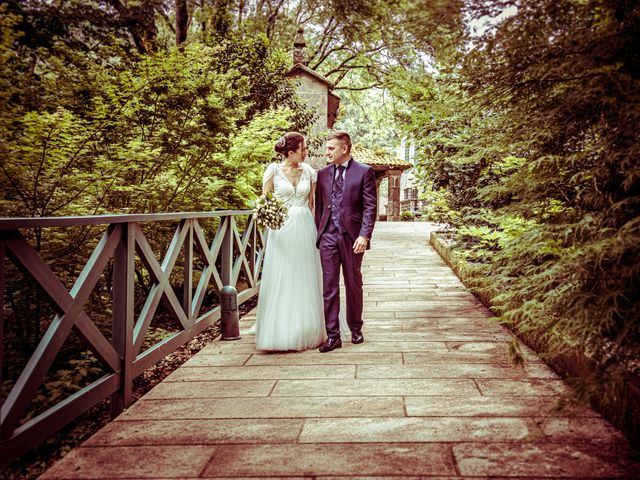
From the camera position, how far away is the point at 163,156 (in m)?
7.02

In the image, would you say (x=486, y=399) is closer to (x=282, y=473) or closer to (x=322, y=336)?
(x=282, y=473)

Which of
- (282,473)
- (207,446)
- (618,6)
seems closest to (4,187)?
(207,446)

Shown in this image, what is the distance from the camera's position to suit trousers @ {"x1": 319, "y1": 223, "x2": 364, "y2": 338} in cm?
486

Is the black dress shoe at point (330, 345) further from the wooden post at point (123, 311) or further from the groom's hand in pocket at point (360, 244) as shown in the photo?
the wooden post at point (123, 311)

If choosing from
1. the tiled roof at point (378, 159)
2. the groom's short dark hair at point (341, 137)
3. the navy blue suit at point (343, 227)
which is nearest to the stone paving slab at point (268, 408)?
the navy blue suit at point (343, 227)

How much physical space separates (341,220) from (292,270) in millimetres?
629

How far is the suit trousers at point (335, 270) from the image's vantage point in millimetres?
4859

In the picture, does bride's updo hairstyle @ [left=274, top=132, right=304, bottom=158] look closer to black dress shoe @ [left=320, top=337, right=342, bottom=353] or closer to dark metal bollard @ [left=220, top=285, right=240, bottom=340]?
dark metal bollard @ [left=220, top=285, right=240, bottom=340]

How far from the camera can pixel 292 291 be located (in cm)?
495

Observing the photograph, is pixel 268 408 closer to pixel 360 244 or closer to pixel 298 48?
pixel 360 244

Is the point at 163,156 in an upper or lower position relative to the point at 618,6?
lower

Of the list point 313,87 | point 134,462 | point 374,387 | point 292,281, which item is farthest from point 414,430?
point 313,87

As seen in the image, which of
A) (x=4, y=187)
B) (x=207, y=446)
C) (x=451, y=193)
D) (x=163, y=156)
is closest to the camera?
(x=207, y=446)

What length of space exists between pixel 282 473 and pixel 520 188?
207 cm
